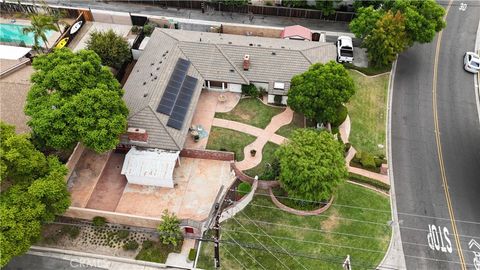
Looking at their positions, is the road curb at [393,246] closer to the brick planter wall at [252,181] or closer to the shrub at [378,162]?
the shrub at [378,162]

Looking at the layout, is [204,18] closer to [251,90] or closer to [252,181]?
[251,90]

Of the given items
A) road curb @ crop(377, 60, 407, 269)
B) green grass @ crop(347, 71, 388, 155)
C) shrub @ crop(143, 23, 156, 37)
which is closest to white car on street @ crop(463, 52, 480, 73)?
green grass @ crop(347, 71, 388, 155)

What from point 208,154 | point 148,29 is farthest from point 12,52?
point 208,154

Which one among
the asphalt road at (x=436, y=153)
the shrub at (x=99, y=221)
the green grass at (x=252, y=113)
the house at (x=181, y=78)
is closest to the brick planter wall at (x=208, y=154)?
the house at (x=181, y=78)

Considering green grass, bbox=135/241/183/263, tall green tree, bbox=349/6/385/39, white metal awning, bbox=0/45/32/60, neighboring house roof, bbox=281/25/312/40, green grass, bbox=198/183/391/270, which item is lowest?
green grass, bbox=135/241/183/263

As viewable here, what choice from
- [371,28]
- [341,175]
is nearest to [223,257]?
[341,175]

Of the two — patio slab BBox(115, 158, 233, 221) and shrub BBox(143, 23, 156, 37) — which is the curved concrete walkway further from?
shrub BBox(143, 23, 156, 37)
